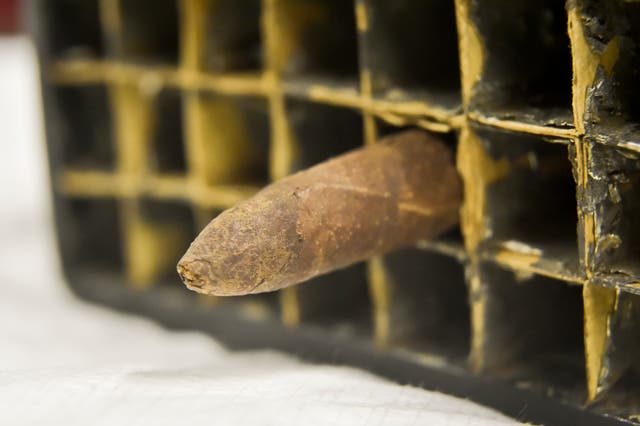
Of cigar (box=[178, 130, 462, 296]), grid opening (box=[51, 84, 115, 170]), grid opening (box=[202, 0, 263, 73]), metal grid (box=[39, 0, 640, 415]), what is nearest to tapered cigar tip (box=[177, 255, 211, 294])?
cigar (box=[178, 130, 462, 296])

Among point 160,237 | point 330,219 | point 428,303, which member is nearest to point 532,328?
point 428,303

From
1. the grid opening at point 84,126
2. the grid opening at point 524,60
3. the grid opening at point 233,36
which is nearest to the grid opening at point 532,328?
the grid opening at point 524,60

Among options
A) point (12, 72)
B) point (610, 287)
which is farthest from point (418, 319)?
point (12, 72)

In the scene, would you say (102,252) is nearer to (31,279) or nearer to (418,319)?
(31,279)

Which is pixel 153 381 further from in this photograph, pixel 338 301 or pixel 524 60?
pixel 524 60

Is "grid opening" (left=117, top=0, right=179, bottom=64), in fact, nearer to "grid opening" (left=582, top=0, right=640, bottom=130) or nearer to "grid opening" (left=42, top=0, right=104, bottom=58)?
"grid opening" (left=42, top=0, right=104, bottom=58)
